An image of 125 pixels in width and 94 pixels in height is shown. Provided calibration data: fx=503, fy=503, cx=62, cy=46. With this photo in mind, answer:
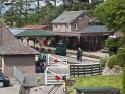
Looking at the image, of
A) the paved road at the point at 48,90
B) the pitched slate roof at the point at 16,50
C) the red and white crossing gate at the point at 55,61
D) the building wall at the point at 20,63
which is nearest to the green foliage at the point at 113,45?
the red and white crossing gate at the point at 55,61

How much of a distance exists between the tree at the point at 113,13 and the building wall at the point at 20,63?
907 centimetres

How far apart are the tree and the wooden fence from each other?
11.2 feet

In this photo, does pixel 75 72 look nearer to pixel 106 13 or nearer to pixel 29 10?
pixel 106 13

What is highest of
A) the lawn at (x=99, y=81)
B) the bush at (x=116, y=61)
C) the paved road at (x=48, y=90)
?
the bush at (x=116, y=61)

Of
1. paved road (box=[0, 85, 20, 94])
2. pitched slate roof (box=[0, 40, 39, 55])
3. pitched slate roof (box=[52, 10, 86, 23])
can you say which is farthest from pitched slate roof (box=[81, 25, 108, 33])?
paved road (box=[0, 85, 20, 94])

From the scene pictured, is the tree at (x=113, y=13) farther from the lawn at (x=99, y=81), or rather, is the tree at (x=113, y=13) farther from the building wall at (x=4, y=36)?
the building wall at (x=4, y=36)

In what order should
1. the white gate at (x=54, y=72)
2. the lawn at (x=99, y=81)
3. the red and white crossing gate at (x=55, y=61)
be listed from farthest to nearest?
the red and white crossing gate at (x=55, y=61), the white gate at (x=54, y=72), the lawn at (x=99, y=81)

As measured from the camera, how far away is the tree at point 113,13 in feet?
117

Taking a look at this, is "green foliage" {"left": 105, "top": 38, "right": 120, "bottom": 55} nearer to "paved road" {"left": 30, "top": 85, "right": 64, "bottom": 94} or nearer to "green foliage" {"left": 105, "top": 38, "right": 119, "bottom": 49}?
"green foliage" {"left": 105, "top": 38, "right": 119, "bottom": 49}

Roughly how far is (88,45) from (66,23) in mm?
8006

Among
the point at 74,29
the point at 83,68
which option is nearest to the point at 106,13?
the point at 83,68

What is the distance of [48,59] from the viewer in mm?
44688

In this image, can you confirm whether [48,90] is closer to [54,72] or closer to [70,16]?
[54,72]

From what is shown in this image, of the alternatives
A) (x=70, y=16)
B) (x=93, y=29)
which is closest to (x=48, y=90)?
(x=93, y=29)
